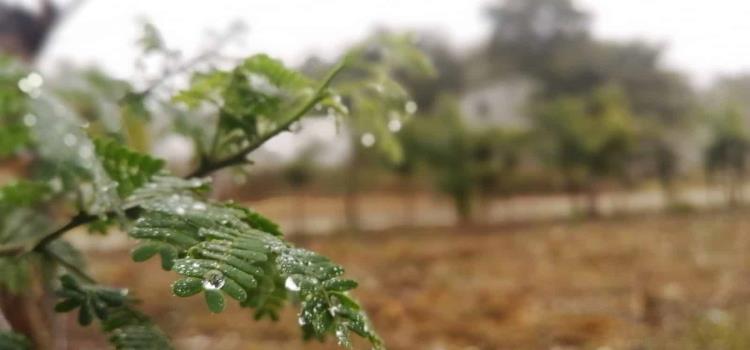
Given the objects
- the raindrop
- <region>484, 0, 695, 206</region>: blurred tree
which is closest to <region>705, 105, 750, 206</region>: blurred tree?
<region>484, 0, 695, 206</region>: blurred tree

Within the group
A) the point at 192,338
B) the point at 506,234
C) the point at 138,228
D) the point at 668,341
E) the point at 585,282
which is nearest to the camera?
the point at 138,228

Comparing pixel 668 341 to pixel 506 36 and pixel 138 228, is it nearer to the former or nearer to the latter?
pixel 138 228

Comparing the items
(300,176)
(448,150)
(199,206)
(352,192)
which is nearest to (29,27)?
(199,206)

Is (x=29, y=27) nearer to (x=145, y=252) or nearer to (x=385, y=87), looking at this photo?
(x=385, y=87)

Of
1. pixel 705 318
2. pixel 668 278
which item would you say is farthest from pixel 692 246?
pixel 705 318

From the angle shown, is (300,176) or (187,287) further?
(300,176)

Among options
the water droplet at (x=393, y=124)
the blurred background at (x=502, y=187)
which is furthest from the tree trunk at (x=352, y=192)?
the water droplet at (x=393, y=124)

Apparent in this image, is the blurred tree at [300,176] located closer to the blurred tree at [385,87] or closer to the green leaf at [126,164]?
the blurred tree at [385,87]
